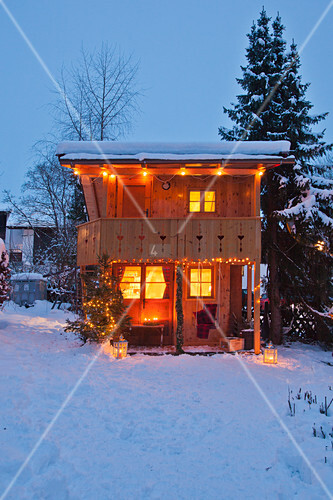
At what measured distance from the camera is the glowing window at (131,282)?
12938 millimetres

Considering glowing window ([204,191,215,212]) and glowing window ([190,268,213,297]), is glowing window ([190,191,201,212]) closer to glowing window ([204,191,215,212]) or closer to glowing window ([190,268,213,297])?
glowing window ([204,191,215,212])

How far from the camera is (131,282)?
13.0 metres

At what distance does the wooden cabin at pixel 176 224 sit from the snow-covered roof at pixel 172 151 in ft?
0.10

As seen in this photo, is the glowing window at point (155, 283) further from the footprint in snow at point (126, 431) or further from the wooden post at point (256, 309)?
the footprint in snow at point (126, 431)

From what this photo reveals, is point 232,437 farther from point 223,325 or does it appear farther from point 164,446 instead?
point 223,325

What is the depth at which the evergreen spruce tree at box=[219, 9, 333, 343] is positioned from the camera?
12453 millimetres

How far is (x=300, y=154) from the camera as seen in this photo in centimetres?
1287

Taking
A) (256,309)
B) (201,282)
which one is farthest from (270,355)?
(201,282)

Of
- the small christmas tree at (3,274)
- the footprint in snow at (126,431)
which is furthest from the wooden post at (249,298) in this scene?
the small christmas tree at (3,274)

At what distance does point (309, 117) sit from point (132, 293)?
905 centimetres

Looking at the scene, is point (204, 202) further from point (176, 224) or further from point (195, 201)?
point (176, 224)

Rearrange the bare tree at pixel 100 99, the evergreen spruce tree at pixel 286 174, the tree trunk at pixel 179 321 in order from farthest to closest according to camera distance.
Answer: the bare tree at pixel 100 99
the evergreen spruce tree at pixel 286 174
the tree trunk at pixel 179 321

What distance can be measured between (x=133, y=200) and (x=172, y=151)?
2.59 m

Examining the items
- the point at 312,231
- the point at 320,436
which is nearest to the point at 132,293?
the point at 312,231
